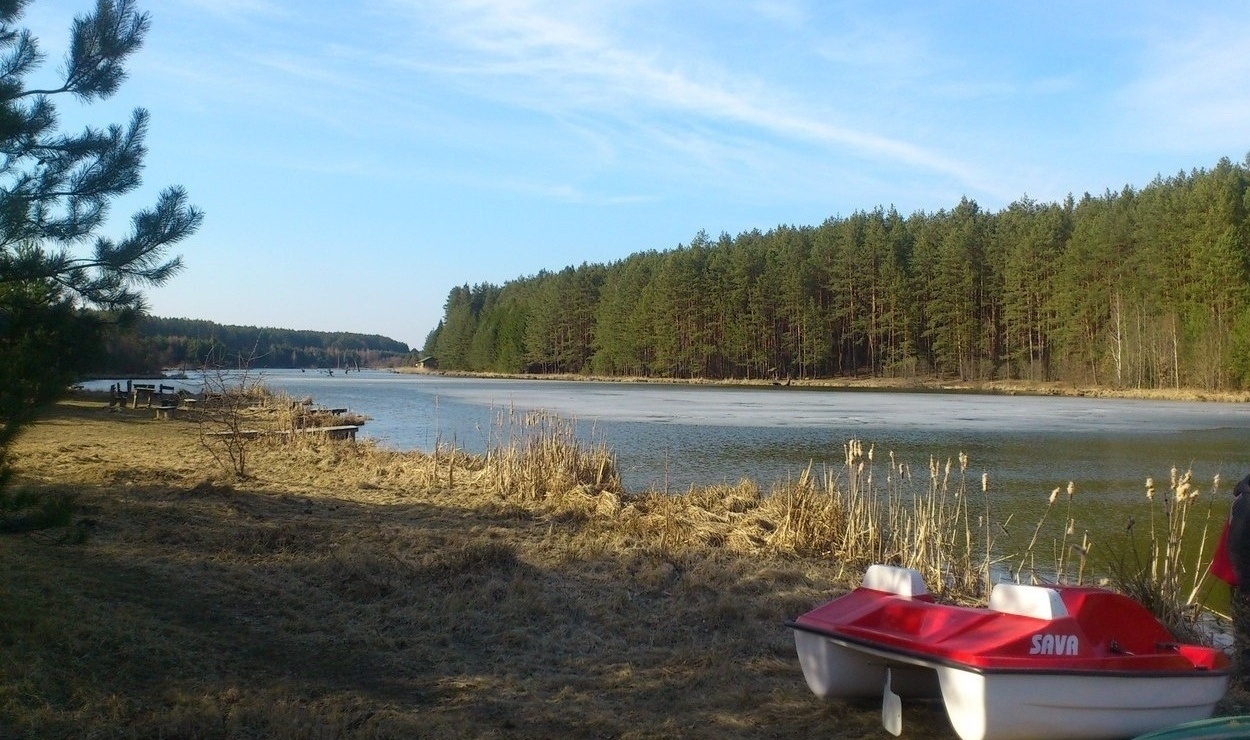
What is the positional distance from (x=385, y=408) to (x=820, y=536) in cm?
3156

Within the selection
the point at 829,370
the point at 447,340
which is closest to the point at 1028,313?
the point at 829,370

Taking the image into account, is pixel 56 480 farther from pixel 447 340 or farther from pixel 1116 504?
pixel 447 340

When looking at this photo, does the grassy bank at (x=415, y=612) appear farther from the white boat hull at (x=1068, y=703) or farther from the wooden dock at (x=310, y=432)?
the wooden dock at (x=310, y=432)

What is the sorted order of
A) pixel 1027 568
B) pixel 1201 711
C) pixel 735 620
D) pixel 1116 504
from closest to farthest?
pixel 1201 711, pixel 735 620, pixel 1027 568, pixel 1116 504

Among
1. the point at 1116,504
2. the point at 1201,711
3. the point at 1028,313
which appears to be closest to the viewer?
the point at 1201,711

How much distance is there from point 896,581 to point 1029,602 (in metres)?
0.82

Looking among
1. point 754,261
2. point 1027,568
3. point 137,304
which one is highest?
point 754,261

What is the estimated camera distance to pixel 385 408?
3881 centimetres

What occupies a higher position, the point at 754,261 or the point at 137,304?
the point at 754,261

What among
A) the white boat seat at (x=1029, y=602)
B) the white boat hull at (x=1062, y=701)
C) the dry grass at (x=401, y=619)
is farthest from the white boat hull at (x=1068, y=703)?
the dry grass at (x=401, y=619)

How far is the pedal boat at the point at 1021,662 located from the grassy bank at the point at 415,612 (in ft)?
0.92

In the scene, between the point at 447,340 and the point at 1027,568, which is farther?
the point at 447,340

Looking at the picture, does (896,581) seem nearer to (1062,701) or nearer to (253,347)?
(1062,701)

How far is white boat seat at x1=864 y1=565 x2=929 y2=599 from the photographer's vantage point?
17.1 ft
